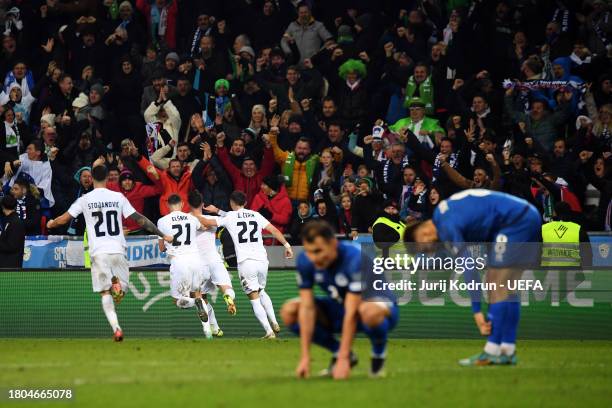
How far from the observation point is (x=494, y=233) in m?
13.6

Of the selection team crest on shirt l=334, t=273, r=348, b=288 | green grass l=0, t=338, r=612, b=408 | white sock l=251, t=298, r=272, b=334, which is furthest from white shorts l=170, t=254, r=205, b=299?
team crest on shirt l=334, t=273, r=348, b=288

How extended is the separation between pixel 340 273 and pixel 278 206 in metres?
11.6

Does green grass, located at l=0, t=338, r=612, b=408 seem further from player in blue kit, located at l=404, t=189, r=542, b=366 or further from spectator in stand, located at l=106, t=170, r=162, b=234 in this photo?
spectator in stand, located at l=106, t=170, r=162, b=234

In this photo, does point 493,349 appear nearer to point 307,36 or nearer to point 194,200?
point 194,200

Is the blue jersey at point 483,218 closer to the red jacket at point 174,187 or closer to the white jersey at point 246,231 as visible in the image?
the white jersey at point 246,231

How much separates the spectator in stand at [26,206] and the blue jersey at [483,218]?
39.8 feet

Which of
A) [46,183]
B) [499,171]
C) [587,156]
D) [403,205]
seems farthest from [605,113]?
[46,183]

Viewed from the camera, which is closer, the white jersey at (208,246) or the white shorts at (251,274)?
the white shorts at (251,274)

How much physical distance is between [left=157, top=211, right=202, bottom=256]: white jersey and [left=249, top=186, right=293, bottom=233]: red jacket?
3.02 metres

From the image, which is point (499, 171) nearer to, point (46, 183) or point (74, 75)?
point (46, 183)

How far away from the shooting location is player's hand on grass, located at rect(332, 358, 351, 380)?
37.0 feet

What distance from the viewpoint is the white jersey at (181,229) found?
20016 mm

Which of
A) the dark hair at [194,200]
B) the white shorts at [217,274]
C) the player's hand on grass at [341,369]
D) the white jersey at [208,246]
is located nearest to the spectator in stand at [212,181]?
the white jersey at [208,246]

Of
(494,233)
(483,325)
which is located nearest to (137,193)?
(494,233)
